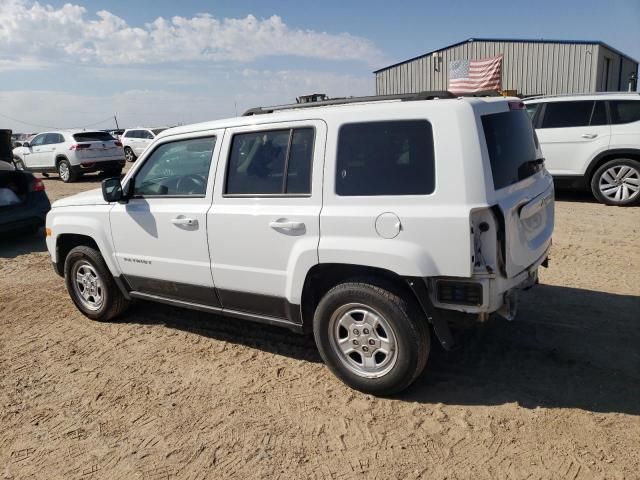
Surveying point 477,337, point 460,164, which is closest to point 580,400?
point 477,337

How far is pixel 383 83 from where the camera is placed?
90.1 ft

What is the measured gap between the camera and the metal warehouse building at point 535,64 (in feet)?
74.9

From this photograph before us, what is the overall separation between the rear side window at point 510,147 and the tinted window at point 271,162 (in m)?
1.15

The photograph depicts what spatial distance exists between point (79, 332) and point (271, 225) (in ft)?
8.15

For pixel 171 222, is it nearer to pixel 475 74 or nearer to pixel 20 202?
pixel 20 202

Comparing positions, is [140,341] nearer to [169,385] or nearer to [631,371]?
[169,385]

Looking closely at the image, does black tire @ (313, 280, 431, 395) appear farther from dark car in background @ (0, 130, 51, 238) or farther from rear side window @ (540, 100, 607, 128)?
rear side window @ (540, 100, 607, 128)

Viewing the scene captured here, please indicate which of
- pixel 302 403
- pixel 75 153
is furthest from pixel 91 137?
pixel 302 403

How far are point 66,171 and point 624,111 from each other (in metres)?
15.5

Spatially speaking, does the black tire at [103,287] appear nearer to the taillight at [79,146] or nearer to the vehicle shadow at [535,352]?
the vehicle shadow at [535,352]

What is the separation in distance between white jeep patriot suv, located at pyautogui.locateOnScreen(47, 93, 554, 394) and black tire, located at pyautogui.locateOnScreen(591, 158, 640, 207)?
20.0ft

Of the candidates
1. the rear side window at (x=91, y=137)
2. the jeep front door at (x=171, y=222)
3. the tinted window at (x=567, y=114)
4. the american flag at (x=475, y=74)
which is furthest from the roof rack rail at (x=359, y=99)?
the american flag at (x=475, y=74)

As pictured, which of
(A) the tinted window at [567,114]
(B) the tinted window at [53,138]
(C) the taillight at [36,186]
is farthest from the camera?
(B) the tinted window at [53,138]

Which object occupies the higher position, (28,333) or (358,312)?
(358,312)
